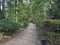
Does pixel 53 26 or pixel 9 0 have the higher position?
pixel 9 0

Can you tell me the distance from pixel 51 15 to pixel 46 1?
9.96ft

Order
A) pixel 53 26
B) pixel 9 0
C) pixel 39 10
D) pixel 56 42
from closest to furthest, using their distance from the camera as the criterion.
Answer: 1. pixel 56 42
2. pixel 53 26
3. pixel 39 10
4. pixel 9 0

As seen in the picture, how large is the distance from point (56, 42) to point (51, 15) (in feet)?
23.1

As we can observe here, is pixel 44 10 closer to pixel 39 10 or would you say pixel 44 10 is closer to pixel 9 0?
pixel 39 10

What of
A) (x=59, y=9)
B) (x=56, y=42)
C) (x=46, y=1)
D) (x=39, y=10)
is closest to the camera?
(x=56, y=42)

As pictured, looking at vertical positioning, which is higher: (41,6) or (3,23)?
(41,6)

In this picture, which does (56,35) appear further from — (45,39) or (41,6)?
(41,6)

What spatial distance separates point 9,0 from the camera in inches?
843

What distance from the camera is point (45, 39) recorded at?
1012cm

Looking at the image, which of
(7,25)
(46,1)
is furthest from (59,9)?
(7,25)

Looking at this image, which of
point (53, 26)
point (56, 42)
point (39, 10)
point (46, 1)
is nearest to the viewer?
point (56, 42)

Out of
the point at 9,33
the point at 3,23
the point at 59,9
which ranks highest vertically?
the point at 59,9

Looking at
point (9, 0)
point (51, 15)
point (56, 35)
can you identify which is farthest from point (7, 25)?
point (56, 35)

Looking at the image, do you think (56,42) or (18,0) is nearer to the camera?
(56,42)
